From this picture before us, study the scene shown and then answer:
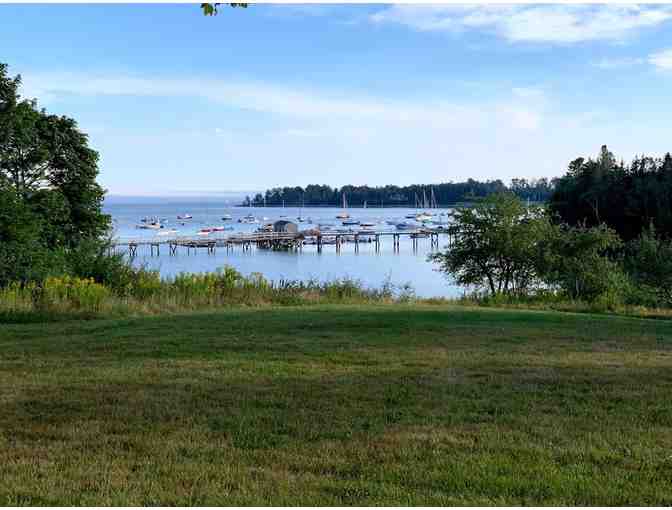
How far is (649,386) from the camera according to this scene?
6.54m

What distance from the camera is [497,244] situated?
2848 cm

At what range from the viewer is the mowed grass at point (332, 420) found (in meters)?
3.99

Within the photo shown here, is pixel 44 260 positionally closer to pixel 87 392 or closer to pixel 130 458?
pixel 87 392

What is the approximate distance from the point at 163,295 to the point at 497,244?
1712 cm

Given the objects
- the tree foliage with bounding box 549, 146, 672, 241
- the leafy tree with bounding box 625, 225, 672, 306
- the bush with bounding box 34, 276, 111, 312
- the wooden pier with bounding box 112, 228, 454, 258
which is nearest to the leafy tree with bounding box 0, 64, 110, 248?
the bush with bounding box 34, 276, 111, 312

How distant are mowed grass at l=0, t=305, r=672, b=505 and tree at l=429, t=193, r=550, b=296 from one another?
18.8 m

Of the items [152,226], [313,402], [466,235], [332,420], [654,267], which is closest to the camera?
A: [332,420]

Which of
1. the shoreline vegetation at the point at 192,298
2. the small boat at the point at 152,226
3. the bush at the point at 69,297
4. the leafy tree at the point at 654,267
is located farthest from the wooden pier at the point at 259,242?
the bush at the point at 69,297

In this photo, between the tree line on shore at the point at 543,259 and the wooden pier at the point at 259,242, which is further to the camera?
the wooden pier at the point at 259,242

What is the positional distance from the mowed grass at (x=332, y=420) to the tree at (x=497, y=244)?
18.8 metres

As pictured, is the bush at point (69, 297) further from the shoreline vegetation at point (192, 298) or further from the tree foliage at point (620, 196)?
the tree foliage at point (620, 196)

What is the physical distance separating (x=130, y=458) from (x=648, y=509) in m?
3.00

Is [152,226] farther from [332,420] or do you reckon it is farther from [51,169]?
[332,420]

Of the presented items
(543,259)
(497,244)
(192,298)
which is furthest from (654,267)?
(192,298)
